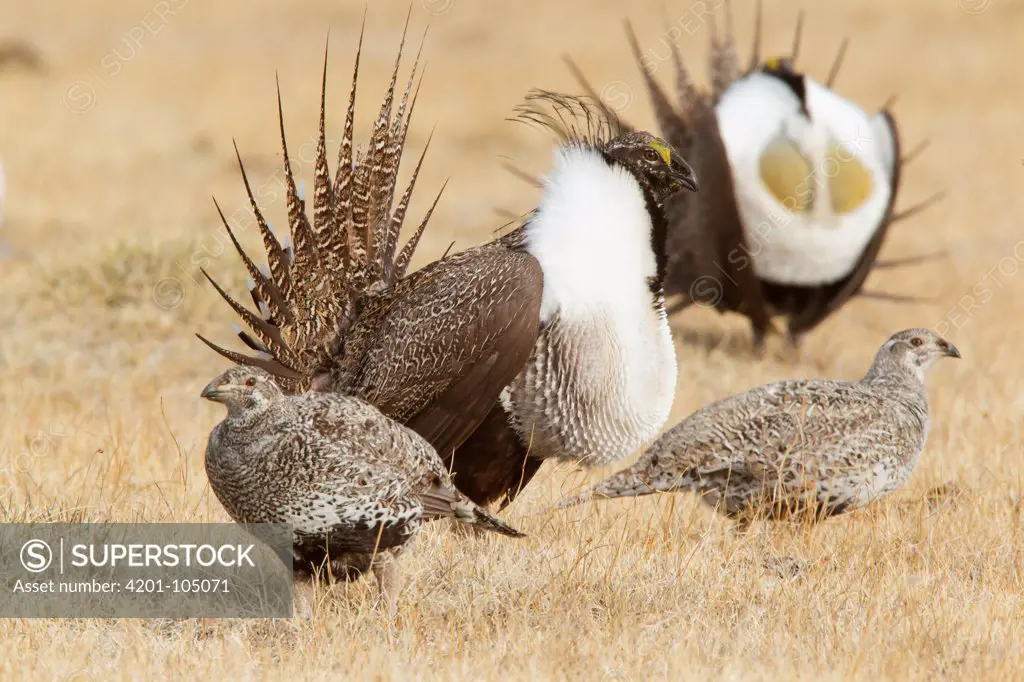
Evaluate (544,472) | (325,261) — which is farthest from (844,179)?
(325,261)

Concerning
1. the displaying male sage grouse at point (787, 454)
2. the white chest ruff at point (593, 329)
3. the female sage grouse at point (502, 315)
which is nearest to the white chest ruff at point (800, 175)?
the displaying male sage grouse at point (787, 454)

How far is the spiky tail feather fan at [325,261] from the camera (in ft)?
12.5

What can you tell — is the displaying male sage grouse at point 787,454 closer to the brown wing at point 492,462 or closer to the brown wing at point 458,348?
the brown wing at point 492,462

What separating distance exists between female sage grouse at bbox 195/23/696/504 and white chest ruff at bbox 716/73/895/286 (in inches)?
94.5

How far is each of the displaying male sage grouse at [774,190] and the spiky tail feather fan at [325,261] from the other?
90.2 inches

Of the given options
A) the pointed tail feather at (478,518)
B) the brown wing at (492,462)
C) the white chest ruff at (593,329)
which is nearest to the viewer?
the pointed tail feather at (478,518)

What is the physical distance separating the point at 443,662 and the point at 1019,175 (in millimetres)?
10278

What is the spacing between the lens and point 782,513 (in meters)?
3.91

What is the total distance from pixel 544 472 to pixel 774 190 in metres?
2.15

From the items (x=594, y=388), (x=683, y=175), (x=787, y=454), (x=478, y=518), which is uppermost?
(x=683, y=175)

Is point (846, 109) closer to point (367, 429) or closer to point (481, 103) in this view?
point (367, 429)

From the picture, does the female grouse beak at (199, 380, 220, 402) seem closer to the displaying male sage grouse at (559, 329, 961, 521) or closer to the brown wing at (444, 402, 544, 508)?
the brown wing at (444, 402, 544, 508)

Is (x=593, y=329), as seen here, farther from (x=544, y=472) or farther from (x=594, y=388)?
(x=544, y=472)

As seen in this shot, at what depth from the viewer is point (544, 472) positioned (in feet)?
15.2
